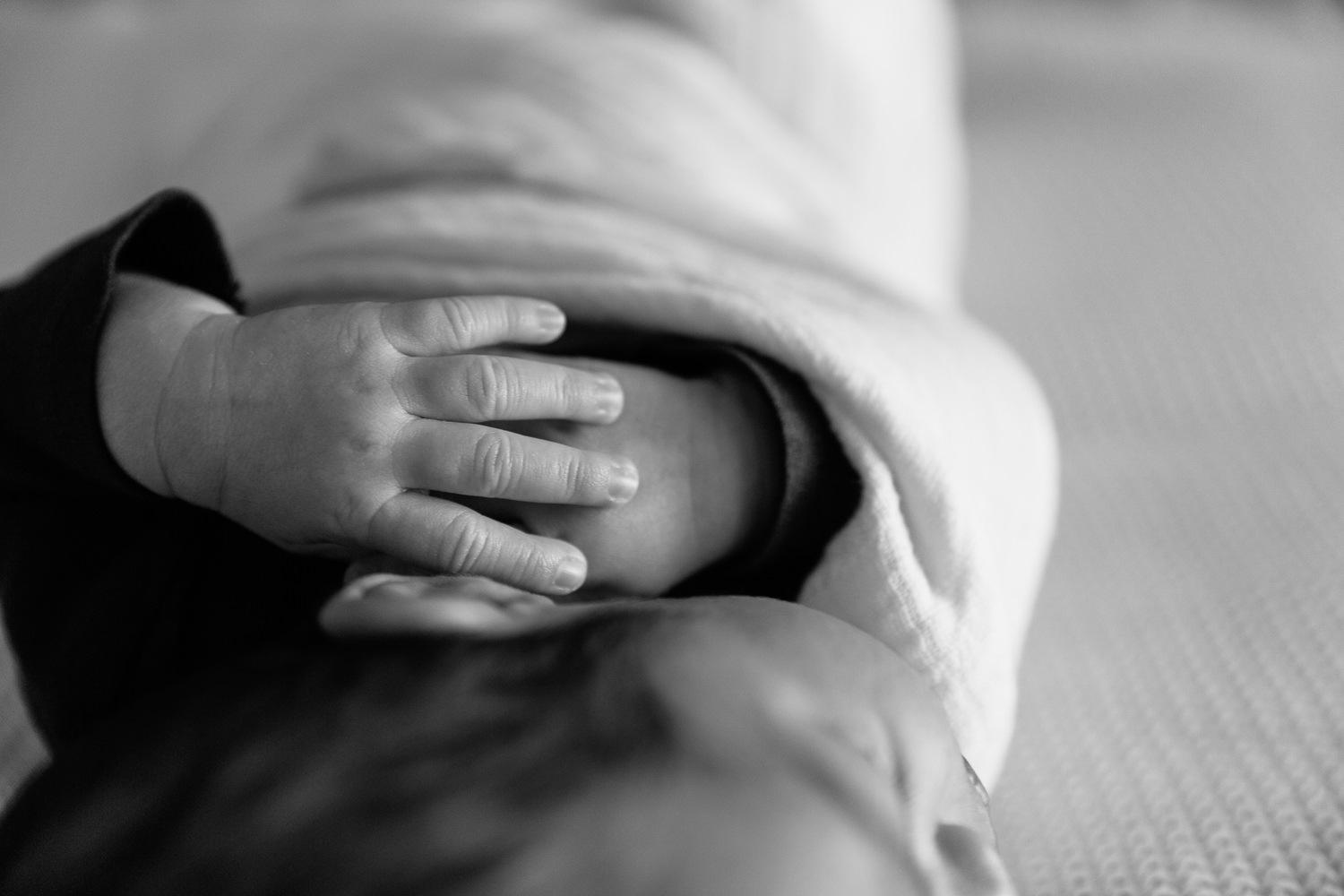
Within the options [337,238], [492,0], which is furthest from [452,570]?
[492,0]

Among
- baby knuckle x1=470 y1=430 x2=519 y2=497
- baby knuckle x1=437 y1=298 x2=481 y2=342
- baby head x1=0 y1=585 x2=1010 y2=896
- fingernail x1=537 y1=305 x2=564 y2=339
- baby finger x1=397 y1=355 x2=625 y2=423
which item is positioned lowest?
baby head x1=0 y1=585 x2=1010 y2=896

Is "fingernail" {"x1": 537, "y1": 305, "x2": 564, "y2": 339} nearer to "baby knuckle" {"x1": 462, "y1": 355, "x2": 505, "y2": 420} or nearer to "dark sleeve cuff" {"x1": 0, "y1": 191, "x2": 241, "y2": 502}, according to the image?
"baby knuckle" {"x1": 462, "y1": 355, "x2": 505, "y2": 420}

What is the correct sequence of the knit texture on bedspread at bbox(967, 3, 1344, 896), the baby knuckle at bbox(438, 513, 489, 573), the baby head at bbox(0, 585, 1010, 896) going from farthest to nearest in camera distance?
1. the knit texture on bedspread at bbox(967, 3, 1344, 896)
2. the baby knuckle at bbox(438, 513, 489, 573)
3. the baby head at bbox(0, 585, 1010, 896)

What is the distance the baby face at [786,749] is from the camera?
0.29m

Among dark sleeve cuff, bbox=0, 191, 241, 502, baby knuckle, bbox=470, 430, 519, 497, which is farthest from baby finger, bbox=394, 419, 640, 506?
dark sleeve cuff, bbox=0, 191, 241, 502

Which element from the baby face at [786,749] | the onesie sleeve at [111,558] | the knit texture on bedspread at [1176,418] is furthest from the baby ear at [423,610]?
the knit texture on bedspread at [1176,418]

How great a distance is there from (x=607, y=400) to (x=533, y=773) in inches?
6.7

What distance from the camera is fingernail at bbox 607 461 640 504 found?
421mm

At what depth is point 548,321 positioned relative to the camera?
0.44 meters

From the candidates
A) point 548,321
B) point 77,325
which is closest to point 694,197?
point 548,321

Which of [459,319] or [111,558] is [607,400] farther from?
[111,558]

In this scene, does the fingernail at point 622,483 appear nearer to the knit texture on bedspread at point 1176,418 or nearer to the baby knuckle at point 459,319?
the baby knuckle at point 459,319

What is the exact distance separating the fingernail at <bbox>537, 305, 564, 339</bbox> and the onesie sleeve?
0.42 feet

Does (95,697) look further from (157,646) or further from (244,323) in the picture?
(244,323)
